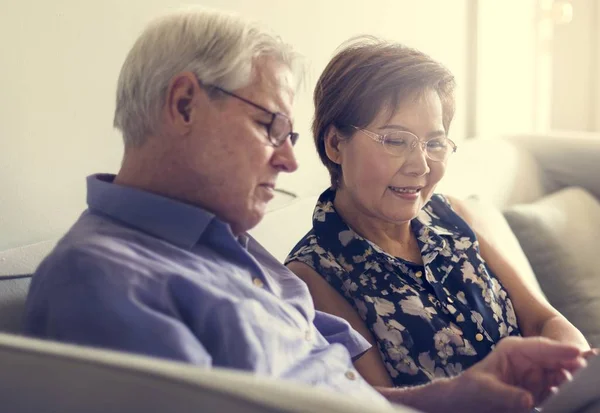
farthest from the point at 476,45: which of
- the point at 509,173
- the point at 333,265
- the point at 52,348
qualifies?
the point at 52,348

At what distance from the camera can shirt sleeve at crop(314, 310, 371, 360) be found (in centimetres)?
129

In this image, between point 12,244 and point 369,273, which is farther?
point 369,273

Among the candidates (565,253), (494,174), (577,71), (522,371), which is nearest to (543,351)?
(522,371)

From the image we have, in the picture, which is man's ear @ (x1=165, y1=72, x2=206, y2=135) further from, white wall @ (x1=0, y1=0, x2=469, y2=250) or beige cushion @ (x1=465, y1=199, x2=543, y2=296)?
beige cushion @ (x1=465, y1=199, x2=543, y2=296)

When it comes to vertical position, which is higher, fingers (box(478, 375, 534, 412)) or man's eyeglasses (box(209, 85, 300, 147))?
man's eyeglasses (box(209, 85, 300, 147))

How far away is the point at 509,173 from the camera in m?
2.61

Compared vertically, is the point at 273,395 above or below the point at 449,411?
above

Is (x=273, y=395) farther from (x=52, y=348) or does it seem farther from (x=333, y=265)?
(x=333, y=265)

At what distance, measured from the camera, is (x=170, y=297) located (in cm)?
93

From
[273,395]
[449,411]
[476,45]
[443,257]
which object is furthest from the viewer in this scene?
[476,45]

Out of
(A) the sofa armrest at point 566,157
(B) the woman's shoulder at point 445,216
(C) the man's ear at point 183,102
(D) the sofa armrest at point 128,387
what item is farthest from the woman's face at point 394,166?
(A) the sofa armrest at point 566,157

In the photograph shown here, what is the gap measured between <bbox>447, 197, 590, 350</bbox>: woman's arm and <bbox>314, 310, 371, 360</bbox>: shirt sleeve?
0.40m

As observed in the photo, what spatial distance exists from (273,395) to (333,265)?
0.78m

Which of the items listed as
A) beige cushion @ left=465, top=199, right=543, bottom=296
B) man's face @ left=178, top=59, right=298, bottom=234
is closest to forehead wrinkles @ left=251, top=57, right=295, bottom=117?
man's face @ left=178, top=59, right=298, bottom=234
